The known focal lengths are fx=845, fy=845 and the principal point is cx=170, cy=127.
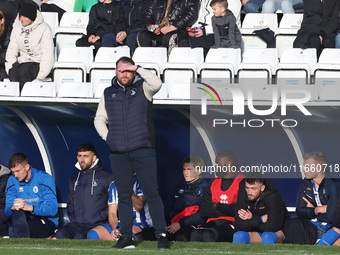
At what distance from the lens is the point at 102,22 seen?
40.8 ft

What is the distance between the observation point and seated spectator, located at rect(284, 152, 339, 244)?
29.6 ft

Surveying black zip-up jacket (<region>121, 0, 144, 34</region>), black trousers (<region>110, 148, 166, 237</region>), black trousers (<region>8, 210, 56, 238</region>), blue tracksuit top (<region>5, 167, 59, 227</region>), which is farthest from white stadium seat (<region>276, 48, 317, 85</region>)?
black trousers (<region>8, 210, 56, 238</region>)

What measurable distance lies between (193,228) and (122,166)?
1.92 metres

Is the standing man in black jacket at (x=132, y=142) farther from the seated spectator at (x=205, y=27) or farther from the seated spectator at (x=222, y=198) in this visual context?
the seated spectator at (x=205, y=27)

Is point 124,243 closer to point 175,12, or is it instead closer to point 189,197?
point 189,197

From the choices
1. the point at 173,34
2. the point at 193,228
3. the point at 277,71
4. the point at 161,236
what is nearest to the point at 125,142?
the point at 161,236

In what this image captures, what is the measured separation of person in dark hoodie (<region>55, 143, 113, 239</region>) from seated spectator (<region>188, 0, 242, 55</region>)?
2.55 m

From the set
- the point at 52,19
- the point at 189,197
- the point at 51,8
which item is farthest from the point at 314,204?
the point at 51,8

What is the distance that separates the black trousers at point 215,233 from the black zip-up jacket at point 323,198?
0.79 m

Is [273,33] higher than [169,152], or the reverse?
[273,33]

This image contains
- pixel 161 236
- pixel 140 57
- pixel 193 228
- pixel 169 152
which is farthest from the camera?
pixel 140 57

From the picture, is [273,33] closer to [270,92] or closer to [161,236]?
[270,92]

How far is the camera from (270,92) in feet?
31.8

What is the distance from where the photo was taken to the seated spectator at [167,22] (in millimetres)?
11922
